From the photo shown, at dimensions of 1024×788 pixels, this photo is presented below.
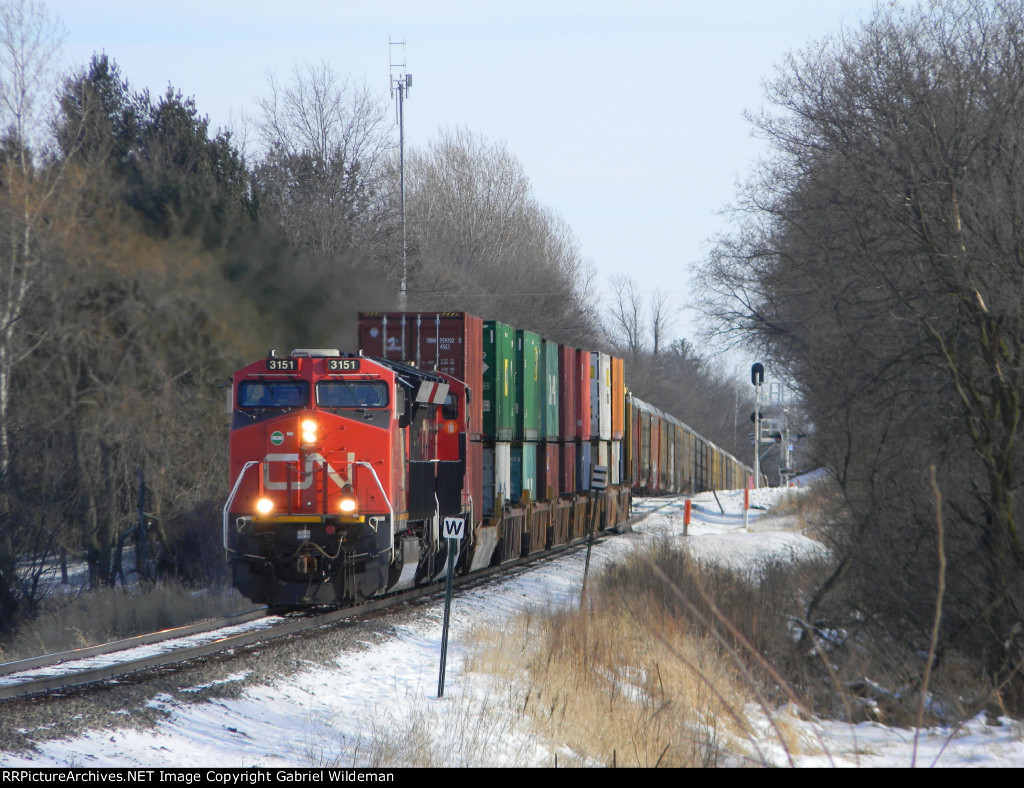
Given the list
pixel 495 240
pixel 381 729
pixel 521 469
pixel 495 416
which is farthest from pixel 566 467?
pixel 495 240

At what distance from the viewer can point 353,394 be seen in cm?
1254

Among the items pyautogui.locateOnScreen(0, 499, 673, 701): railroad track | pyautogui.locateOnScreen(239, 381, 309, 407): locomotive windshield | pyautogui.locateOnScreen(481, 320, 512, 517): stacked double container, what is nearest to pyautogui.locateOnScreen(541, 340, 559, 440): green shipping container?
pyautogui.locateOnScreen(481, 320, 512, 517): stacked double container

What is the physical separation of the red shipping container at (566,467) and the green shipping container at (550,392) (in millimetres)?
1011

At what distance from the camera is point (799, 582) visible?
16562 mm

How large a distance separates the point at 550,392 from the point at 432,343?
470cm

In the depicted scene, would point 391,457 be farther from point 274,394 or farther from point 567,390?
point 567,390

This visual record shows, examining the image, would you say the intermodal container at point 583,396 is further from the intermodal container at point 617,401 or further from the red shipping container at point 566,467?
the intermodal container at point 617,401

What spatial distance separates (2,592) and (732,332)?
18.6 metres

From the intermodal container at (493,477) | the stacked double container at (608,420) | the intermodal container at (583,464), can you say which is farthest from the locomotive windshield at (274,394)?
the stacked double container at (608,420)

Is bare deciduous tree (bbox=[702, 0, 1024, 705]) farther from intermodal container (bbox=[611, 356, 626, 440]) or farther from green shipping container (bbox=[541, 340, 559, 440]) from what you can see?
intermodal container (bbox=[611, 356, 626, 440])

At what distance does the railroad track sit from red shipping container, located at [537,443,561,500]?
568 centimetres

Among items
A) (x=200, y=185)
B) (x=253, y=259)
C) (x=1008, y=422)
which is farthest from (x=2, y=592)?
(x=1008, y=422)

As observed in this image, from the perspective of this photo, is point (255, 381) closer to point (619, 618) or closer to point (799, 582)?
point (619, 618)

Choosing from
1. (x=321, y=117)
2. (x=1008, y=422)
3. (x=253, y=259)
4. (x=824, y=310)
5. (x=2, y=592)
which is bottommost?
A: (x=2, y=592)
